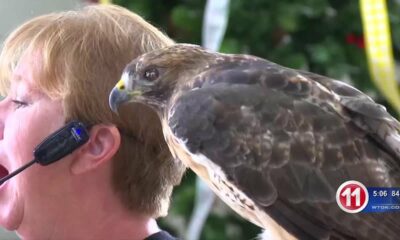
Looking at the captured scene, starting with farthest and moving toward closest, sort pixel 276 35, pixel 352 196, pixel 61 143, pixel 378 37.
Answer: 1. pixel 276 35
2. pixel 378 37
3. pixel 61 143
4. pixel 352 196

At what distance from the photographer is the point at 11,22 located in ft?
7.39

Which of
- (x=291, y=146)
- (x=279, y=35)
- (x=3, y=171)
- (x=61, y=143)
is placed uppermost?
(x=291, y=146)

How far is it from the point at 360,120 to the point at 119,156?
344 mm

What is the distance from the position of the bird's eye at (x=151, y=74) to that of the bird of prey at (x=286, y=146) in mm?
40

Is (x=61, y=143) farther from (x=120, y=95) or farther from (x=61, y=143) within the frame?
(x=120, y=95)

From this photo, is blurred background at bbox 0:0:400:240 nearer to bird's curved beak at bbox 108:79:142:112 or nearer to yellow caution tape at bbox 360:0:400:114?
yellow caution tape at bbox 360:0:400:114

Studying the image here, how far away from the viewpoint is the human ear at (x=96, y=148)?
98cm

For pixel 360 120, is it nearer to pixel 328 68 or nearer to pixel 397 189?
pixel 397 189

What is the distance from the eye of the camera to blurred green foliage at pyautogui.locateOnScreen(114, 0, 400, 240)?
1695 mm

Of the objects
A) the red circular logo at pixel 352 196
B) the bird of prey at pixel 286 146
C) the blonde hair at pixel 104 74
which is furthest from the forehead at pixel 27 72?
the red circular logo at pixel 352 196

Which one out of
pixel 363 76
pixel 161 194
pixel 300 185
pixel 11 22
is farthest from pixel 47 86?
pixel 11 22

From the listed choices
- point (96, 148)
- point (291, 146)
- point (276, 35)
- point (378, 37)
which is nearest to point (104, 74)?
point (96, 148)

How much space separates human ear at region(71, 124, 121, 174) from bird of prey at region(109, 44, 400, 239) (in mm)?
141

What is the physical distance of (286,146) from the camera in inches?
31.7
